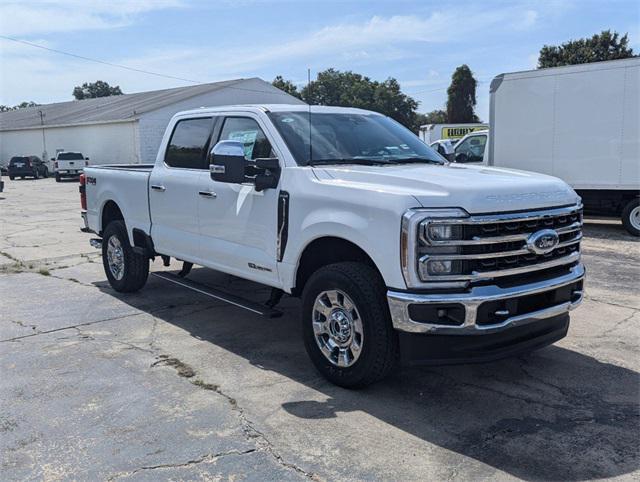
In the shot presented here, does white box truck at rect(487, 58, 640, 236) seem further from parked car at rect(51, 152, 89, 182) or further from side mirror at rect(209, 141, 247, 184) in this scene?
parked car at rect(51, 152, 89, 182)

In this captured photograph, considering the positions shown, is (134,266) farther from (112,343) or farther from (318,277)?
(318,277)

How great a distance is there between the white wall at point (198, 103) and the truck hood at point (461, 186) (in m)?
29.9

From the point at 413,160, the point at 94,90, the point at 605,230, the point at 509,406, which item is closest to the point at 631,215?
the point at 605,230

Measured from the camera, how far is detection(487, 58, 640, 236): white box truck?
11.7 metres

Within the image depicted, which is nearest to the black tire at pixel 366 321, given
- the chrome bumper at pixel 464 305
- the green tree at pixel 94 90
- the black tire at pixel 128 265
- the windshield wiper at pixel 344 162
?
the chrome bumper at pixel 464 305

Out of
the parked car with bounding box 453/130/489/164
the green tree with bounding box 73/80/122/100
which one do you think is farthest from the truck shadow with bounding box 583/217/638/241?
the green tree with bounding box 73/80/122/100

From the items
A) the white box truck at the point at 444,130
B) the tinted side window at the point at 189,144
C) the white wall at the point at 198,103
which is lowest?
the tinted side window at the point at 189,144

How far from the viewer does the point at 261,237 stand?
5.12 m

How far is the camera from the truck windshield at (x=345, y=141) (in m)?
5.05

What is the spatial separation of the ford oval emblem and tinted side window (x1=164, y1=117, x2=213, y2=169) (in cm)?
324

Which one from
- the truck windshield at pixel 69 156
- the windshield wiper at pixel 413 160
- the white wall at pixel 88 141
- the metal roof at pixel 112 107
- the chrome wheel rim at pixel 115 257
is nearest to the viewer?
the windshield wiper at pixel 413 160

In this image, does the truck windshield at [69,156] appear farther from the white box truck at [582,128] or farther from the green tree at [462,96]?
the green tree at [462,96]

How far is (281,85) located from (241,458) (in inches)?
2427

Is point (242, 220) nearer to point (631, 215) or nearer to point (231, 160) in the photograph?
point (231, 160)
